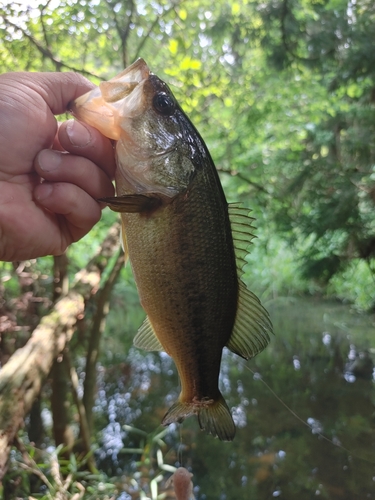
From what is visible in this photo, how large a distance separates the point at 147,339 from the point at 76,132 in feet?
2.62

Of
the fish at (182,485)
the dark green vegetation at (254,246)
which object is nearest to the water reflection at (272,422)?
the dark green vegetation at (254,246)

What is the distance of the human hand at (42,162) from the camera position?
4.27 feet

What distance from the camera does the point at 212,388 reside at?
1340mm

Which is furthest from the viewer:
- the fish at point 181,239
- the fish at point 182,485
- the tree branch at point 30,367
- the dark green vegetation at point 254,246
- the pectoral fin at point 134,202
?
the dark green vegetation at point 254,246

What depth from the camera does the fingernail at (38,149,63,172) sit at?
131cm

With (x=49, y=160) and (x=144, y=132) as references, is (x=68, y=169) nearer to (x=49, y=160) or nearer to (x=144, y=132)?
(x=49, y=160)

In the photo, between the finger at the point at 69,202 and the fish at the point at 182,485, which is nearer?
the finger at the point at 69,202

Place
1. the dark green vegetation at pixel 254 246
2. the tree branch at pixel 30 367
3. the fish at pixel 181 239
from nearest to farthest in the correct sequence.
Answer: the fish at pixel 181 239
the tree branch at pixel 30 367
the dark green vegetation at pixel 254 246

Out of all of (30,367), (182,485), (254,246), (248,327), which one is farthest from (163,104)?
Result: (30,367)

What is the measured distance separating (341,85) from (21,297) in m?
4.95

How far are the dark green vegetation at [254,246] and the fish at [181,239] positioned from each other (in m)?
1.91

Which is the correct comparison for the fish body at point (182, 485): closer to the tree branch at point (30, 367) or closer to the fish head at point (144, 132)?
the tree branch at point (30, 367)

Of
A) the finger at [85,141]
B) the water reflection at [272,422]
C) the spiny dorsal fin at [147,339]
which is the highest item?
the finger at [85,141]

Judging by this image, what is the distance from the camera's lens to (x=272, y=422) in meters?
4.90
